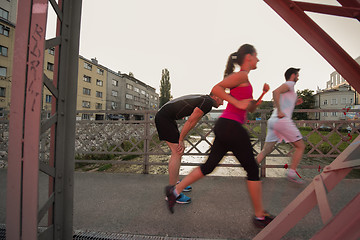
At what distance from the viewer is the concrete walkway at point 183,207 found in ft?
5.64

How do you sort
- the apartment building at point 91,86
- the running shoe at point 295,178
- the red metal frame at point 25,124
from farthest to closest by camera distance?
1. the apartment building at point 91,86
2. the running shoe at point 295,178
3. the red metal frame at point 25,124

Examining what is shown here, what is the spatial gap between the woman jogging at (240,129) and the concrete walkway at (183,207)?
0.35m

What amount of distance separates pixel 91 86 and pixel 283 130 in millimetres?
46432

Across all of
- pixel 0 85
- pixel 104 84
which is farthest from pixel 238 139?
pixel 104 84

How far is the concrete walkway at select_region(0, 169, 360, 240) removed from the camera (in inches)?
67.7

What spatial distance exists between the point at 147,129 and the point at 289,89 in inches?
112

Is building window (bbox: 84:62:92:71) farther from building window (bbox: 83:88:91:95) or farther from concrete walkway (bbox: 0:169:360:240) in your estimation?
concrete walkway (bbox: 0:169:360:240)

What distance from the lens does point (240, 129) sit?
1.73 metres

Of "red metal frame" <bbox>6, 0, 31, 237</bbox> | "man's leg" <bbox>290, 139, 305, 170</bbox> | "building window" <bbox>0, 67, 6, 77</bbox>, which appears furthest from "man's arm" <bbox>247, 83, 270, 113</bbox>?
"building window" <bbox>0, 67, 6, 77</bbox>

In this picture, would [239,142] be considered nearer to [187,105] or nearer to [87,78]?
[187,105]

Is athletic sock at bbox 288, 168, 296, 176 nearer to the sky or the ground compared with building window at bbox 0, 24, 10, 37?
nearer to the ground

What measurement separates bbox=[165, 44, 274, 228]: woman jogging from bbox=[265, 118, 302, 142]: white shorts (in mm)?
1281

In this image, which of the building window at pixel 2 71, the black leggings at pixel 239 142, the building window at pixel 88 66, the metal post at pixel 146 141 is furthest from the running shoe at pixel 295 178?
the building window at pixel 88 66

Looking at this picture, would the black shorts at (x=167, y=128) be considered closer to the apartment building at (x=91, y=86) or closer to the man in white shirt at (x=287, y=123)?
the man in white shirt at (x=287, y=123)
